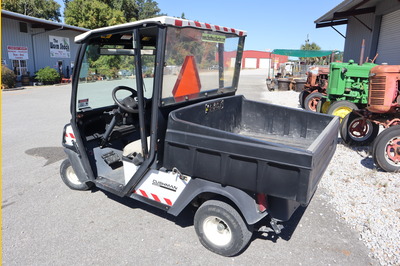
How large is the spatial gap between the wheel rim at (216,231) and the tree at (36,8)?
40.8 m

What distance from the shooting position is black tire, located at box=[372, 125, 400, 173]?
454 cm

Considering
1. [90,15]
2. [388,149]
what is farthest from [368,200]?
[90,15]

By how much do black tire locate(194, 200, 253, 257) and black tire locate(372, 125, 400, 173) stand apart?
2.99 meters

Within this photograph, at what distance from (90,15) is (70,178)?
2940 centimetres

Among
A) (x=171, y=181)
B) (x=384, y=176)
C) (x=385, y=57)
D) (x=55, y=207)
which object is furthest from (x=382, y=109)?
(x=385, y=57)

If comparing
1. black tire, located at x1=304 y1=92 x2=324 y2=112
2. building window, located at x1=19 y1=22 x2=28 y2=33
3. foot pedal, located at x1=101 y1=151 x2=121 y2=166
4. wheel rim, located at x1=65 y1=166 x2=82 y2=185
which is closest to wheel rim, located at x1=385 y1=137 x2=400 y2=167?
foot pedal, located at x1=101 y1=151 x2=121 y2=166

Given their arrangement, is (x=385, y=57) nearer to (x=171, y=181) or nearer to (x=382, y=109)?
(x=382, y=109)

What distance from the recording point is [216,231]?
2936 millimetres

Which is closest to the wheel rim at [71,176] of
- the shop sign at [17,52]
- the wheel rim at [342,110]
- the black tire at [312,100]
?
the wheel rim at [342,110]

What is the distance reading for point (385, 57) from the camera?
1169 centimetres

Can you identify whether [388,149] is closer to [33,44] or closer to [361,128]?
[361,128]

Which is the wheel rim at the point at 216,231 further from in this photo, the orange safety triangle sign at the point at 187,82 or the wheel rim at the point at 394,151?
the wheel rim at the point at 394,151

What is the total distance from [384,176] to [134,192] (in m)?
3.74

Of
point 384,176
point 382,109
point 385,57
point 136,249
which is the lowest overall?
point 136,249
